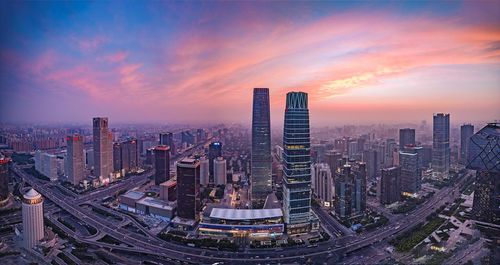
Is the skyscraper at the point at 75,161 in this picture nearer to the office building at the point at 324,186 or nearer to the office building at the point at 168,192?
the office building at the point at 168,192

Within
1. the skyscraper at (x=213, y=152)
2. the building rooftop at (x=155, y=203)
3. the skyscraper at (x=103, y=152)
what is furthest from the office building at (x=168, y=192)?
the skyscraper at (x=103, y=152)

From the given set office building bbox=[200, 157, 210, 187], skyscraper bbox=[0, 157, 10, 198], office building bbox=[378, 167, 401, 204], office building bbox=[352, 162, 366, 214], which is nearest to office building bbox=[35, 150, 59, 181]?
skyscraper bbox=[0, 157, 10, 198]

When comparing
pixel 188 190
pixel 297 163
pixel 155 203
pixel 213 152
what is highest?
pixel 297 163

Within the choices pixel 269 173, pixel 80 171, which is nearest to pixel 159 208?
pixel 269 173

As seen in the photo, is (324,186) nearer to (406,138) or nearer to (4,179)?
(406,138)

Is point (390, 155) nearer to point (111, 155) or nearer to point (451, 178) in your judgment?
point (451, 178)

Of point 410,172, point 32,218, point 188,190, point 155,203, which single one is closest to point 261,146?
point 188,190
